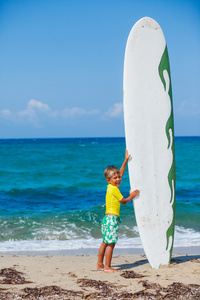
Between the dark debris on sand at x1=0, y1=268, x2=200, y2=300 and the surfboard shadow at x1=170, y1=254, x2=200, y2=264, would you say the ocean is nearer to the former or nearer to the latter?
the surfboard shadow at x1=170, y1=254, x2=200, y2=264

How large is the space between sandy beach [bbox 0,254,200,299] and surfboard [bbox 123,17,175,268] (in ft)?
1.19

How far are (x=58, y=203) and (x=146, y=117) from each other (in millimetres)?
5752

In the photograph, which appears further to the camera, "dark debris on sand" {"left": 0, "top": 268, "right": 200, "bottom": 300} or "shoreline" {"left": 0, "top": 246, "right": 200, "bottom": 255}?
"shoreline" {"left": 0, "top": 246, "right": 200, "bottom": 255}

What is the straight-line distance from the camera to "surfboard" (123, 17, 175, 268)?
3.78 m

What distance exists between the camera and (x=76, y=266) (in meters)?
3.93

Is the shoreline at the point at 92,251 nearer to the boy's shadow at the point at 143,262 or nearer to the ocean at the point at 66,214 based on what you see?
the ocean at the point at 66,214

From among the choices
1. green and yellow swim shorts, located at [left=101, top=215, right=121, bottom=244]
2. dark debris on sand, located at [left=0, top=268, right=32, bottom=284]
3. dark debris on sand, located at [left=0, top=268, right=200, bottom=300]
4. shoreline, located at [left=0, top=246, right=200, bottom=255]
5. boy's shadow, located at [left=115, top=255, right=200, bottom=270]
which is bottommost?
shoreline, located at [left=0, top=246, right=200, bottom=255]

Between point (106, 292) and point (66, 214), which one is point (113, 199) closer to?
point (106, 292)

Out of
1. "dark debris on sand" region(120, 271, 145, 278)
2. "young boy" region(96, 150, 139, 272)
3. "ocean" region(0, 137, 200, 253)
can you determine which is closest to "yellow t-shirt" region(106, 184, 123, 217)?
"young boy" region(96, 150, 139, 272)

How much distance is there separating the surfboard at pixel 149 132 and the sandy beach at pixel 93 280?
0.36 meters

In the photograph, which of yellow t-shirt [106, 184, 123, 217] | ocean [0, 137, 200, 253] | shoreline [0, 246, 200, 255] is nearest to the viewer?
yellow t-shirt [106, 184, 123, 217]

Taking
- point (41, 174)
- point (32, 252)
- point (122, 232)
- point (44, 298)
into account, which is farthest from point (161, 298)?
point (41, 174)

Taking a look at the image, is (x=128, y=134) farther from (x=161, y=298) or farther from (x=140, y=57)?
(x=161, y=298)

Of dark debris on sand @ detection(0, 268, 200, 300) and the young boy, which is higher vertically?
the young boy
